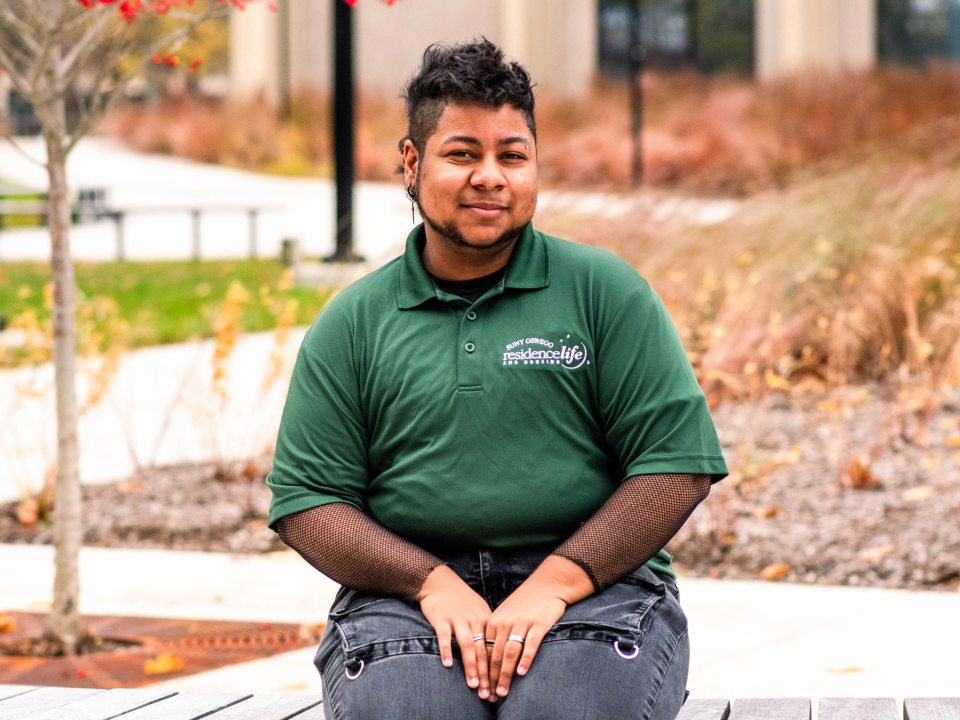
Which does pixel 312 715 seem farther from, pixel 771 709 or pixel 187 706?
pixel 771 709

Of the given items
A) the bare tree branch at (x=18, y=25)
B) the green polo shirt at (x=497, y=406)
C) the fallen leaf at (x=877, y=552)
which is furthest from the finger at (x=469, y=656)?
the fallen leaf at (x=877, y=552)

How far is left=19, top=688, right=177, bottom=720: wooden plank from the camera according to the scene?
9.18 ft

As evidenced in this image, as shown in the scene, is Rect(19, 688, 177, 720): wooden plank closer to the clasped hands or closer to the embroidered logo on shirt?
the clasped hands

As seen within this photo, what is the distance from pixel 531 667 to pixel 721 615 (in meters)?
2.58

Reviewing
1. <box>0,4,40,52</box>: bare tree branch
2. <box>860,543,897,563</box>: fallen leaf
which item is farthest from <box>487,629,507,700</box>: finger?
<box>860,543,897,563</box>: fallen leaf

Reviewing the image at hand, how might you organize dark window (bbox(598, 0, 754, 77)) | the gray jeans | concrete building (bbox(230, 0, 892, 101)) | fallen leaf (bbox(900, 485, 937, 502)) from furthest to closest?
dark window (bbox(598, 0, 754, 77)) → concrete building (bbox(230, 0, 892, 101)) → fallen leaf (bbox(900, 485, 937, 502)) → the gray jeans

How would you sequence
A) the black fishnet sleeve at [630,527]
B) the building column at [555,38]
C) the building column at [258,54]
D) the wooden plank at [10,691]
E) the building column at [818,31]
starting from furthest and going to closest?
the building column at [258,54] < the building column at [555,38] < the building column at [818,31] < the wooden plank at [10,691] < the black fishnet sleeve at [630,527]

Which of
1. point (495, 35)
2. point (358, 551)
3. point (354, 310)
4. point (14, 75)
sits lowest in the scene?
point (358, 551)

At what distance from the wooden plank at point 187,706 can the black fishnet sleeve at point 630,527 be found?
0.77 m

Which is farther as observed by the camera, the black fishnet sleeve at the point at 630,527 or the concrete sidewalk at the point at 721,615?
the concrete sidewalk at the point at 721,615

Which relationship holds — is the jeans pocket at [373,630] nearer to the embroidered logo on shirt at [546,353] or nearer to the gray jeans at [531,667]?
the gray jeans at [531,667]

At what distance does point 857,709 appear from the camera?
8.95ft

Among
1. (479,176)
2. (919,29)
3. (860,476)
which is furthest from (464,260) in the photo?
(919,29)

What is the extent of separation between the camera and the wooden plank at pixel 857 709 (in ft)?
8.80
